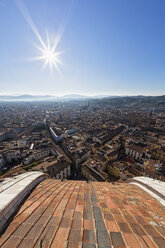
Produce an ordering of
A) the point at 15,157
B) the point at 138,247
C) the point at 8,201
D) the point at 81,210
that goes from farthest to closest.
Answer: the point at 15,157 → the point at 81,210 → the point at 8,201 → the point at 138,247

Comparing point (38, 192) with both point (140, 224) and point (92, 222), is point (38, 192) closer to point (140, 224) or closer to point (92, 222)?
point (92, 222)

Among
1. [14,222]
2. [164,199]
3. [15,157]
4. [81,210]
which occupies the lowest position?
[15,157]

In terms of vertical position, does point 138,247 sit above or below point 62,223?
above

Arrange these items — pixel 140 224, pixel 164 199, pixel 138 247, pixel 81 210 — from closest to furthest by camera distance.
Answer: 1. pixel 138 247
2. pixel 140 224
3. pixel 81 210
4. pixel 164 199

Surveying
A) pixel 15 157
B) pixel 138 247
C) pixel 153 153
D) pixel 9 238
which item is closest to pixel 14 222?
pixel 9 238

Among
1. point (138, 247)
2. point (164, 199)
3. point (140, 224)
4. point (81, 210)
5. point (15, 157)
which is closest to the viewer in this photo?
point (138, 247)

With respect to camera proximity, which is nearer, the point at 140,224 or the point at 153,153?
the point at 140,224

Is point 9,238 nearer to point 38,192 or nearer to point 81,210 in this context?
point 81,210

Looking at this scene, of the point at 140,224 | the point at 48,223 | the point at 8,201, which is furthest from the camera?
the point at 8,201

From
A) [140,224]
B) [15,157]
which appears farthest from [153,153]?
[15,157]
